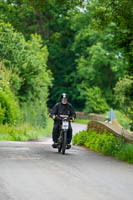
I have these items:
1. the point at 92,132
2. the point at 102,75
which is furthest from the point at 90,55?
the point at 92,132

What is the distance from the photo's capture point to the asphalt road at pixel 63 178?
9.15m

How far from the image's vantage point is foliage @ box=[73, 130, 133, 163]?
52.1ft

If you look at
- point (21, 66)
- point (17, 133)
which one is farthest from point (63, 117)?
point (21, 66)

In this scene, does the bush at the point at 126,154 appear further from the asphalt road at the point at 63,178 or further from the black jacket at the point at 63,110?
the black jacket at the point at 63,110

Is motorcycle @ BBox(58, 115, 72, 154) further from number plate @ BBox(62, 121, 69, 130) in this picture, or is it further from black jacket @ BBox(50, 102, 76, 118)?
black jacket @ BBox(50, 102, 76, 118)

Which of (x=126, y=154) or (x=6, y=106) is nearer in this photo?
(x=126, y=154)

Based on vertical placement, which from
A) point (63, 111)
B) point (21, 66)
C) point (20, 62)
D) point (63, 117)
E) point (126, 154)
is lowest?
point (126, 154)

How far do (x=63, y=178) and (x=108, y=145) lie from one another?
678 centimetres

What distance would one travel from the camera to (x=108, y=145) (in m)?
17.6

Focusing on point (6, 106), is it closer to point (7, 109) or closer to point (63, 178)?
point (7, 109)

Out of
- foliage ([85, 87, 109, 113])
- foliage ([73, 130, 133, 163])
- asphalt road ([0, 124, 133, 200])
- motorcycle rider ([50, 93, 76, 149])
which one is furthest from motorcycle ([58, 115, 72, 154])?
foliage ([85, 87, 109, 113])

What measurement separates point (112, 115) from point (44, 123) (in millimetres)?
5490

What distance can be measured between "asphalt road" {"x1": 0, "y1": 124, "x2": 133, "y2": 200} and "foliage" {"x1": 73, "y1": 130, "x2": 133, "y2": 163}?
0.53 metres

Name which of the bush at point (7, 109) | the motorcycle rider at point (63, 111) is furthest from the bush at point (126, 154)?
the bush at point (7, 109)
